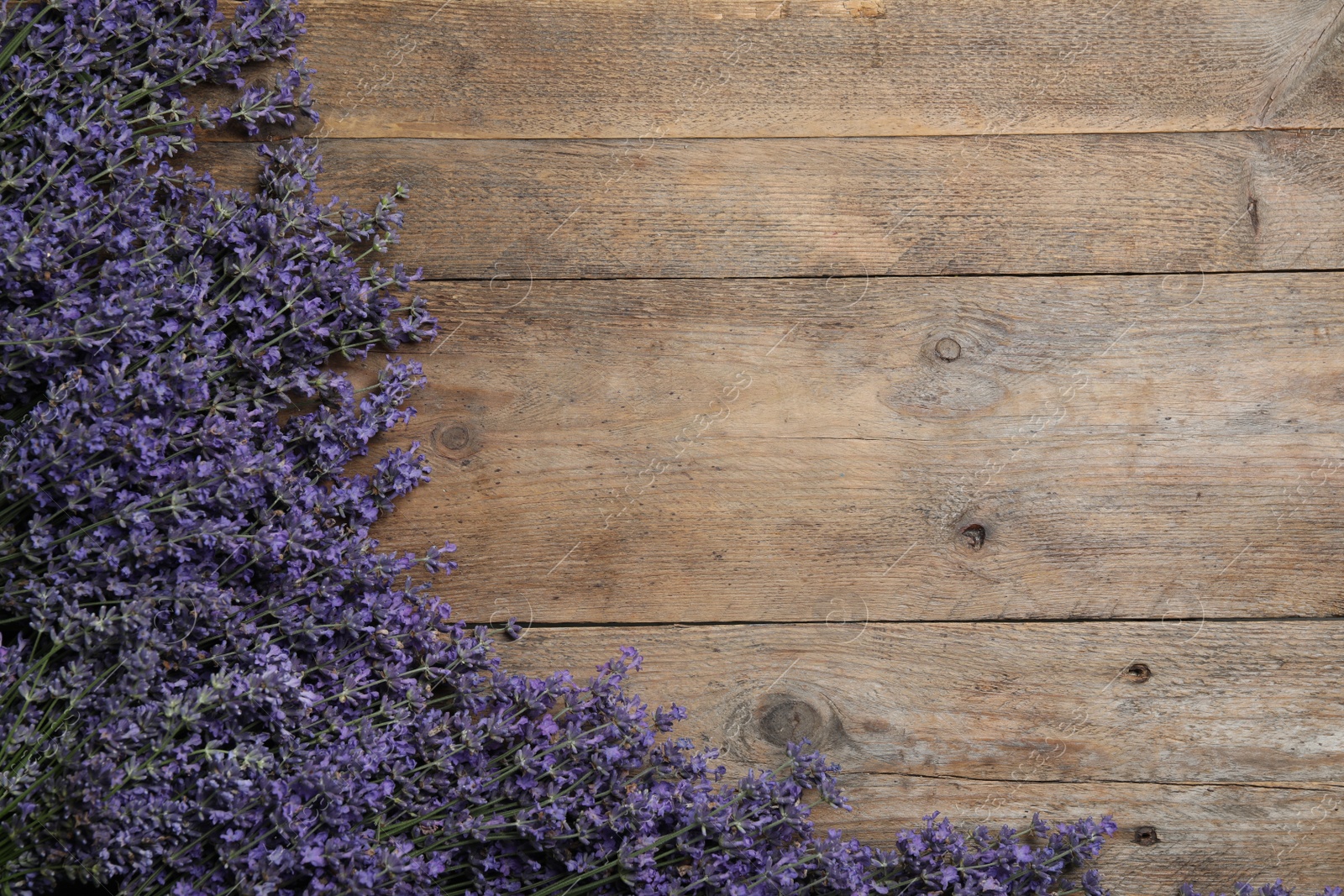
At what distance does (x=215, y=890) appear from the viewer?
1.11 meters

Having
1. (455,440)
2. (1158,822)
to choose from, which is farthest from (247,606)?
(1158,822)

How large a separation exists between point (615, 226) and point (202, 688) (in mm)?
814

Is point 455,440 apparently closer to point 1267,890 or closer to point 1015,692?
point 1015,692

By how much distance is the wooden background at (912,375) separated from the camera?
136 centimetres

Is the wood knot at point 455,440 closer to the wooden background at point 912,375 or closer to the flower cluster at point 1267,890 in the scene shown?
the wooden background at point 912,375

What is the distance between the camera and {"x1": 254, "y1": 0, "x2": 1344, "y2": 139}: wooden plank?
1.40 meters

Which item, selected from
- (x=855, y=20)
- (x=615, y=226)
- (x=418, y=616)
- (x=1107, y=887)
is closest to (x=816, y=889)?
(x=1107, y=887)

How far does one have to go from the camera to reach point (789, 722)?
4.45 feet

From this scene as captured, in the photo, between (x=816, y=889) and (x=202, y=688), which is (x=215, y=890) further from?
(x=816, y=889)

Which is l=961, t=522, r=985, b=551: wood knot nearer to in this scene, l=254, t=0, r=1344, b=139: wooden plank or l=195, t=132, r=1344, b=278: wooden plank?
l=195, t=132, r=1344, b=278: wooden plank

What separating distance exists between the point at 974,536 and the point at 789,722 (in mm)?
380

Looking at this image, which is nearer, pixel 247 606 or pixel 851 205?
pixel 247 606

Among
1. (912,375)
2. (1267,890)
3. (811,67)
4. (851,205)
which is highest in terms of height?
(811,67)

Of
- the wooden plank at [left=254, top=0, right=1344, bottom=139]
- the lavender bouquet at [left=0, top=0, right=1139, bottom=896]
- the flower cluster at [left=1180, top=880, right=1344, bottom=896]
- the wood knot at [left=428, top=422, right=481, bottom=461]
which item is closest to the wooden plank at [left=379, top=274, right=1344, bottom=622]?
the wood knot at [left=428, top=422, right=481, bottom=461]
